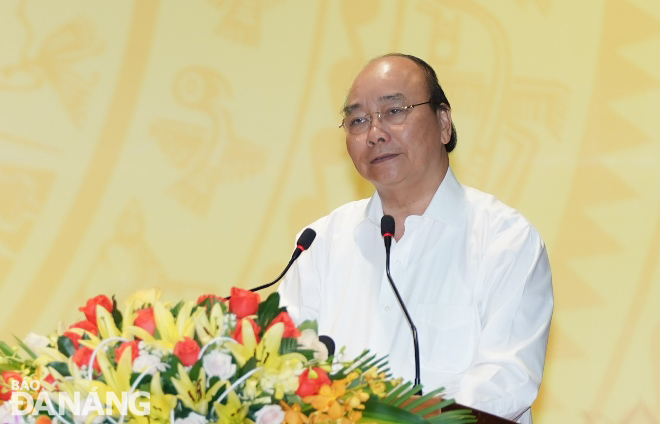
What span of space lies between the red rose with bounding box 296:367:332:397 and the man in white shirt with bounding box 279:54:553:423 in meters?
0.97

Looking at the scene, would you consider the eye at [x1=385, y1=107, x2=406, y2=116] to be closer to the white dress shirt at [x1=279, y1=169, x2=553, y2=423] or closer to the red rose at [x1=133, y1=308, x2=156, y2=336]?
the white dress shirt at [x1=279, y1=169, x2=553, y2=423]

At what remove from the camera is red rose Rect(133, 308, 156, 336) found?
157 centimetres

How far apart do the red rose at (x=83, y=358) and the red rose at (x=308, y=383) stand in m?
0.34

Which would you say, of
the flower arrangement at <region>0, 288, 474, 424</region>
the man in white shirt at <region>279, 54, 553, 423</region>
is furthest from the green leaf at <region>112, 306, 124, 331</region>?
the man in white shirt at <region>279, 54, 553, 423</region>

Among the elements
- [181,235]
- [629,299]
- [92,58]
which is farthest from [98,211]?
[629,299]

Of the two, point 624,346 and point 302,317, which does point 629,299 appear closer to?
point 624,346

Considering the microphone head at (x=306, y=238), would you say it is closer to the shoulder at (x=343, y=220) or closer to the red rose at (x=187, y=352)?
the shoulder at (x=343, y=220)

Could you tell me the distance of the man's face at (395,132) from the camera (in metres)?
2.88

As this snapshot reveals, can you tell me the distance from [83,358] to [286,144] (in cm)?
272

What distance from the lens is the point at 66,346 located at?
1.61 metres

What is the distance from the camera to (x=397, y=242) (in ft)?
9.68

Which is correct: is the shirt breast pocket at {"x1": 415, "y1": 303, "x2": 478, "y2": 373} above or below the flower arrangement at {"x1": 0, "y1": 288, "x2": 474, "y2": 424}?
above

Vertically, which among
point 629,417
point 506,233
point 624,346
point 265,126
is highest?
point 265,126

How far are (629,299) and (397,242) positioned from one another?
1.31 metres
